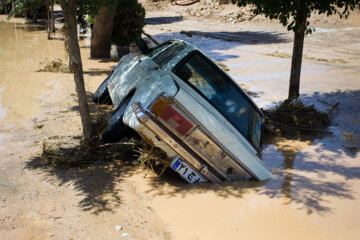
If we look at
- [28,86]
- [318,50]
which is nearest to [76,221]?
[28,86]

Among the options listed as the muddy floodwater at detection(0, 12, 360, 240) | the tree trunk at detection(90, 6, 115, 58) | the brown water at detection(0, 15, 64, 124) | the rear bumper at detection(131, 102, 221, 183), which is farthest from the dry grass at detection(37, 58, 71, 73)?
the rear bumper at detection(131, 102, 221, 183)

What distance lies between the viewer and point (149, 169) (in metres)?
4.59

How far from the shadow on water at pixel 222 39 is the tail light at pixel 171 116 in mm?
10161

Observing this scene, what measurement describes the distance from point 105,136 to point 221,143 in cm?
173

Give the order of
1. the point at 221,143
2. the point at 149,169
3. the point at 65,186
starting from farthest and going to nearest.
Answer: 1. the point at 149,169
2. the point at 65,186
3. the point at 221,143

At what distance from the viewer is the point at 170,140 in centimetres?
382

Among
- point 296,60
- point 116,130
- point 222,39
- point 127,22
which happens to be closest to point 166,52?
point 116,130

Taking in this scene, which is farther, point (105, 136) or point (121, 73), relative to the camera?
point (121, 73)

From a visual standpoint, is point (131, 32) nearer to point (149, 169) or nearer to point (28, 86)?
point (28, 86)

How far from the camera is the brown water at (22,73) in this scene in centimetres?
754

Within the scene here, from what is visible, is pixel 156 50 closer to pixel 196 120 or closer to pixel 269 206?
pixel 196 120

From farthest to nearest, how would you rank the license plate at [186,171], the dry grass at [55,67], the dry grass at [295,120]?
the dry grass at [55,67], the dry grass at [295,120], the license plate at [186,171]

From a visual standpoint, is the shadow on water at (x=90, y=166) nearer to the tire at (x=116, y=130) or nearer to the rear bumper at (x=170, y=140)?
the tire at (x=116, y=130)

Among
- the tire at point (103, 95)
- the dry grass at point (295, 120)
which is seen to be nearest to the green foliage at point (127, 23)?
the tire at point (103, 95)
